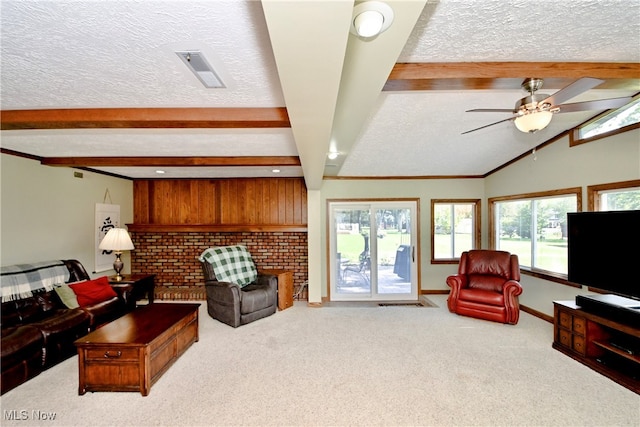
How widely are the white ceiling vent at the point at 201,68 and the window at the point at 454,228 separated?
4.68 metres

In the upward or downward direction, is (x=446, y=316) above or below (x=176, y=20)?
below

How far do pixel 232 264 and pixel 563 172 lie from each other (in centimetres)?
507

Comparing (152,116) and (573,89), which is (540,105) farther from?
(152,116)

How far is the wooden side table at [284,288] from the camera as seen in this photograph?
14.9 feet

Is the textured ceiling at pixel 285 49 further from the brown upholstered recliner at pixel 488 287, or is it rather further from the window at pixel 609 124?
the brown upholstered recliner at pixel 488 287

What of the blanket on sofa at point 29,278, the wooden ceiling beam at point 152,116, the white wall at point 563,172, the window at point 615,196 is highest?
the wooden ceiling beam at point 152,116

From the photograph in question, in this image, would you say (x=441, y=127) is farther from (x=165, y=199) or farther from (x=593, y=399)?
(x=165, y=199)

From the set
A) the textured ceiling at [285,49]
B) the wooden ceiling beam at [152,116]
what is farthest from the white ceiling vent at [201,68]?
the wooden ceiling beam at [152,116]

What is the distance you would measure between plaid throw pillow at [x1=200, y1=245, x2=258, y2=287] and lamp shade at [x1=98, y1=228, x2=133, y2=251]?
3.72 feet

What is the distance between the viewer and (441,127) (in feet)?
11.0

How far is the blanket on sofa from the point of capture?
2805 millimetres

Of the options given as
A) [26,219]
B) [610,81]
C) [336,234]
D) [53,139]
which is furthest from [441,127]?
[26,219]

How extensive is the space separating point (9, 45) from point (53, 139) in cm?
206

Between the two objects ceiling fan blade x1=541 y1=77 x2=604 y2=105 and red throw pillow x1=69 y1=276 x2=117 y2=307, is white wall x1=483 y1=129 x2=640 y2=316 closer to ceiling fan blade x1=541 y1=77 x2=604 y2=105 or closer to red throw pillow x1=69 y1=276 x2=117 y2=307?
ceiling fan blade x1=541 y1=77 x2=604 y2=105
